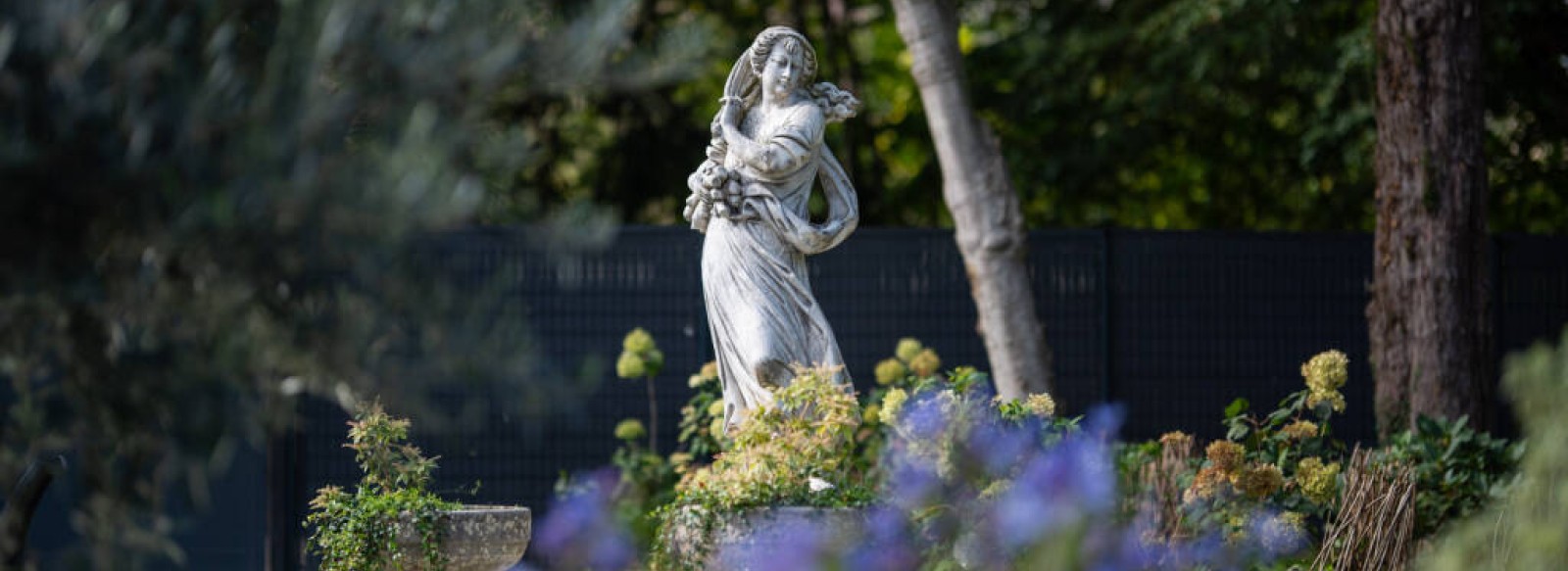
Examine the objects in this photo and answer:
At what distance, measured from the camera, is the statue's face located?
703 centimetres

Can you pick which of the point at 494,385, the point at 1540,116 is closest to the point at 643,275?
the point at 1540,116

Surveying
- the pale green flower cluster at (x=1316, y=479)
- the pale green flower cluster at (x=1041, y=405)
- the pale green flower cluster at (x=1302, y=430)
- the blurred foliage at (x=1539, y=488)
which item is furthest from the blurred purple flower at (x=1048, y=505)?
the pale green flower cluster at (x=1302, y=430)

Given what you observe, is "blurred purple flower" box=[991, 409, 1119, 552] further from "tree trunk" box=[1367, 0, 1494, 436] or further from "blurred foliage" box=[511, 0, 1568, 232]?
"blurred foliage" box=[511, 0, 1568, 232]

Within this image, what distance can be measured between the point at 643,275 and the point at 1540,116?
7145 millimetres

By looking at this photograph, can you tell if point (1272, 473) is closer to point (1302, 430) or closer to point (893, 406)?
point (1302, 430)

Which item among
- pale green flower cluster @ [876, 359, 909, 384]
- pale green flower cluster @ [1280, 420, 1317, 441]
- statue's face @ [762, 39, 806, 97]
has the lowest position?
pale green flower cluster @ [1280, 420, 1317, 441]

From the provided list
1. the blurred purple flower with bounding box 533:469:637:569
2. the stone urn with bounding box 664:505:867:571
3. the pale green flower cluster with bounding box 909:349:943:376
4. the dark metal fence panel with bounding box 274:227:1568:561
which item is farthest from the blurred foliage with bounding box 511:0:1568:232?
the blurred purple flower with bounding box 533:469:637:569

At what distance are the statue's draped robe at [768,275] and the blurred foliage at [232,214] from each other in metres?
3.72

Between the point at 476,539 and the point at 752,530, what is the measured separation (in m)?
1.49

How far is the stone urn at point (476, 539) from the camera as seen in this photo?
6445 mm

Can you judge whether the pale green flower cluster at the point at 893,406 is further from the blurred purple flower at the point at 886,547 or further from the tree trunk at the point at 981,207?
the tree trunk at the point at 981,207

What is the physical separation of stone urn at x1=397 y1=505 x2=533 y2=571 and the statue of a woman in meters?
0.98

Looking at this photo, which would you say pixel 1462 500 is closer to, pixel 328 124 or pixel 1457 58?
pixel 1457 58

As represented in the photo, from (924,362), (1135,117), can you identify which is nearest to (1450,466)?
(924,362)
